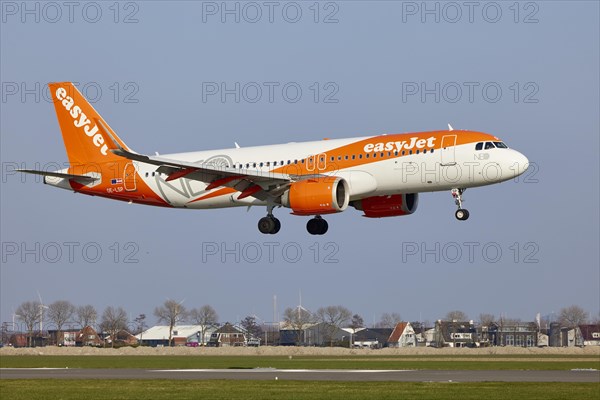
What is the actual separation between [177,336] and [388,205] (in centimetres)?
13274

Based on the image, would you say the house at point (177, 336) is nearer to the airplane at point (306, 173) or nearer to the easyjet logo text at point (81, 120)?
the easyjet logo text at point (81, 120)

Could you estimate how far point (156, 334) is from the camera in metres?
199

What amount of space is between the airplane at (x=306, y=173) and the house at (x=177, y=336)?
121 metres

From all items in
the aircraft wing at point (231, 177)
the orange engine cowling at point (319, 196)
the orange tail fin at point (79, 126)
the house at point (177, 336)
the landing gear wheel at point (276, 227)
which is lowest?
the house at point (177, 336)

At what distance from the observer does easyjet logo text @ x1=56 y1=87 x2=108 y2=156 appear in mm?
69269

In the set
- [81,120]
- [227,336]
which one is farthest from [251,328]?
[81,120]

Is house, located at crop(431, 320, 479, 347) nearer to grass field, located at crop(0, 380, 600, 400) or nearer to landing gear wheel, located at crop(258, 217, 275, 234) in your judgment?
landing gear wheel, located at crop(258, 217, 275, 234)

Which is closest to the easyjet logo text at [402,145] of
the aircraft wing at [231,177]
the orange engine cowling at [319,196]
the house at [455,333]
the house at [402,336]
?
the orange engine cowling at [319,196]

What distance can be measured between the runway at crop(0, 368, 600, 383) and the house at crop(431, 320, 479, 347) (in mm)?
96920

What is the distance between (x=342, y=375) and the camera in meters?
61.2

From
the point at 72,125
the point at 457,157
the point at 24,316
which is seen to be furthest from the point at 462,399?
the point at 24,316

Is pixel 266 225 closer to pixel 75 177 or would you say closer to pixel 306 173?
pixel 306 173

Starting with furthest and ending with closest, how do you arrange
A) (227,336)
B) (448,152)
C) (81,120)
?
(227,336), (81,120), (448,152)

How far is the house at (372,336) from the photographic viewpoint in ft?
576
